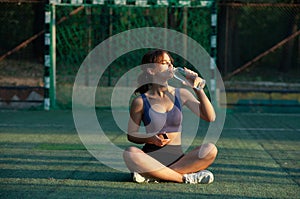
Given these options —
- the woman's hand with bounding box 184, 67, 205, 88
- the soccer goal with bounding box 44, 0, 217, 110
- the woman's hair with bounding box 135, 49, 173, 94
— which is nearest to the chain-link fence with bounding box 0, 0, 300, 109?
the soccer goal with bounding box 44, 0, 217, 110

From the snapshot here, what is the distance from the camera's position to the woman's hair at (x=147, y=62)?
5.93 meters

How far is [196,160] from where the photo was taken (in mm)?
6234

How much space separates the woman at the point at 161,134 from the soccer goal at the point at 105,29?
7556mm

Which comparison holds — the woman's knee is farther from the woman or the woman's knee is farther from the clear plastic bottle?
the clear plastic bottle

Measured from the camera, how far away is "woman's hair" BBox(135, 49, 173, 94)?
5926 mm

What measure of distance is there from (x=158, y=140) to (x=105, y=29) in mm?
8991

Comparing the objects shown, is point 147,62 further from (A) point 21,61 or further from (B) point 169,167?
(A) point 21,61

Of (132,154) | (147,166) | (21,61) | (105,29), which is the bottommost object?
(21,61)

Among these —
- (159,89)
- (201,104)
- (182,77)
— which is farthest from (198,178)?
(182,77)

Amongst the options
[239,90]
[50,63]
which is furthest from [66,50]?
[239,90]

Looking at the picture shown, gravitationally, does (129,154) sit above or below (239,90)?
above

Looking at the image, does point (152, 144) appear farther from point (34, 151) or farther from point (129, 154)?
point (34, 151)

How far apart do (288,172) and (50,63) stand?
8.12m

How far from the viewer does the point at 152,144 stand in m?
6.20
